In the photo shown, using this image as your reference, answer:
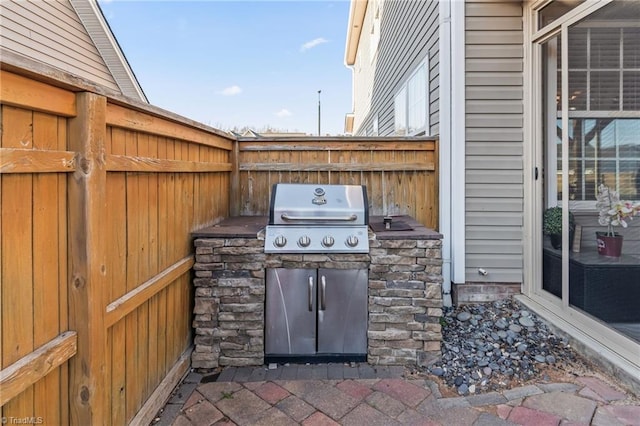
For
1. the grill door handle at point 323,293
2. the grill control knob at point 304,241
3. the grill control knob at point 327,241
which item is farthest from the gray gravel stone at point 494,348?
the grill control knob at point 304,241

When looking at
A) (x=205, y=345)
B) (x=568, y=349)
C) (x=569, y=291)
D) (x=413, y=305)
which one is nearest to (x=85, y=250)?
(x=205, y=345)

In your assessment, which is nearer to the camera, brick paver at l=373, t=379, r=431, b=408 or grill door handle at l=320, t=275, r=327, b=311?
brick paver at l=373, t=379, r=431, b=408

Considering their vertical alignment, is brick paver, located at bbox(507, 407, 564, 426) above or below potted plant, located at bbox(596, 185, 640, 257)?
below

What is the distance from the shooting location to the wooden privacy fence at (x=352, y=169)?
3377 millimetres

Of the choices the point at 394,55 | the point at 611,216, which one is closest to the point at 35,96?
the point at 611,216

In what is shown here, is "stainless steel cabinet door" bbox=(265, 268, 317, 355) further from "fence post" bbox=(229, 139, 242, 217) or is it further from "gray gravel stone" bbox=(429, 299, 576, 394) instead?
"fence post" bbox=(229, 139, 242, 217)

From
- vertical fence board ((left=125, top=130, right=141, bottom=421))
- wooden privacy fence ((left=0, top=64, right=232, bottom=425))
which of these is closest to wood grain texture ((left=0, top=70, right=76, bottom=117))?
wooden privacy fence ((left=0, top=64, right=232, bottom=425))

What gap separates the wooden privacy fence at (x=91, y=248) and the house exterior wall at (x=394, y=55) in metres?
2.44

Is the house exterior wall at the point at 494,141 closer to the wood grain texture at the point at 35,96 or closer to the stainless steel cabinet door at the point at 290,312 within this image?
the stainless steel cabinet door at the point at 290,312

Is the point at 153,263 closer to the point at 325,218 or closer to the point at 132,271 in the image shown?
the point at 132,271

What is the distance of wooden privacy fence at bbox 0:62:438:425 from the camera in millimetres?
1061

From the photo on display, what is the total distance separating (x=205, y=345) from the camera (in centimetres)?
237

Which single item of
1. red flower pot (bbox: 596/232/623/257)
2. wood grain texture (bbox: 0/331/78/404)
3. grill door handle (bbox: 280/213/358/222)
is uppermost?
grill door handle (bbox: 280/213/358/222)

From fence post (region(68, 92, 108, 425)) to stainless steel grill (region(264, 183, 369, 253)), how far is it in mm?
1163
